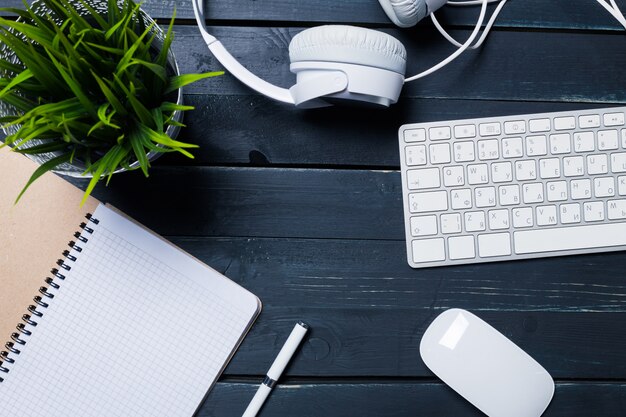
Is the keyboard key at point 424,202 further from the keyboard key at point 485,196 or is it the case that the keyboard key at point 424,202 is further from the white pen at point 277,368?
the white pen at point 277,368

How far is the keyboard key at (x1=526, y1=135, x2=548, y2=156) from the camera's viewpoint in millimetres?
676

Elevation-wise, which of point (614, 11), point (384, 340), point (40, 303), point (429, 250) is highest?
point (614, 11)

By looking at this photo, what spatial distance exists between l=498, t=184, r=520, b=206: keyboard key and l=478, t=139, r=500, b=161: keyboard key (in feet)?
0.12

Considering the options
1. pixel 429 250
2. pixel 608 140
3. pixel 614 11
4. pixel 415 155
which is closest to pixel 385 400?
pixel 429 250

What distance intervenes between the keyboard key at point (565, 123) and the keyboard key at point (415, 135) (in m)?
0.15

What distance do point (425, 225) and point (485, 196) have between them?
73 mm

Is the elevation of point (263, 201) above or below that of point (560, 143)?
below

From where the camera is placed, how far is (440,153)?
0.68 m

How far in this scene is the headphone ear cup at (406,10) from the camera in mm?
629

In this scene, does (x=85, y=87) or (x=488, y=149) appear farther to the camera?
(x=488, y=149)

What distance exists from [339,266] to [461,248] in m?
0.14

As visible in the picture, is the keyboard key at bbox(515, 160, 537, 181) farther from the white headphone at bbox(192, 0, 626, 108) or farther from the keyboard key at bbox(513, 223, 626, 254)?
the white headphone at bbox(192, 0, 626, 108)

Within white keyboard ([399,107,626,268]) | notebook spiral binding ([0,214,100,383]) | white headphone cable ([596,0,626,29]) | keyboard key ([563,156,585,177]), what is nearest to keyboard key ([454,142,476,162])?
white keyboard ([399,107,626,268])

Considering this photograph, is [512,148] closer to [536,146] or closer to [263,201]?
[536,146]
